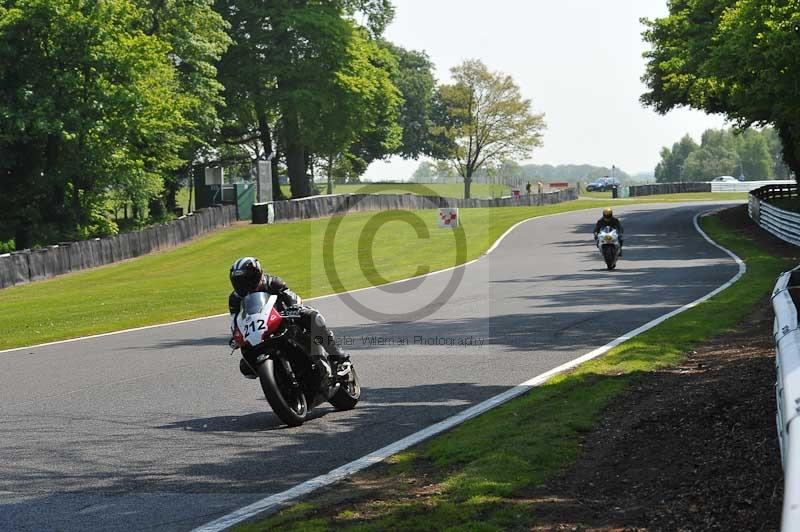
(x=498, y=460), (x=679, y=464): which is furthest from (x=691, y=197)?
(x=679, y=464)

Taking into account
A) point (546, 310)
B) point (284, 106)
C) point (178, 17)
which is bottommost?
point (546, 310)

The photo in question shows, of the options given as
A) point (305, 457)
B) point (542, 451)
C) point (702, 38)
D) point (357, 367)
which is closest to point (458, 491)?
point (542, 451)

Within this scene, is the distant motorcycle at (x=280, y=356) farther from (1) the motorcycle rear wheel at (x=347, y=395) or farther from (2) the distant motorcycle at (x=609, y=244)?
(2) the distant motorcycle at (x=609, y=244)

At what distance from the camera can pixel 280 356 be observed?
987cm

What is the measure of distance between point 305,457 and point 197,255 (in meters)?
36.5

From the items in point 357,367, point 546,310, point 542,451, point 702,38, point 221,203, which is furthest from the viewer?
point 221,203

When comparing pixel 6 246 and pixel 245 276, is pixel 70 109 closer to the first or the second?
pixel 6 246

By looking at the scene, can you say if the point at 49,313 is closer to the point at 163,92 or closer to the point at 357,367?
the point at 357,367

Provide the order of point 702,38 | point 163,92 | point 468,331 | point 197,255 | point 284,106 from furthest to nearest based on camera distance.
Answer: point 284,106 < point 163,92 < point 702,38 < point 197,255 < point 468,331

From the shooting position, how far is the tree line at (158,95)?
4725cm

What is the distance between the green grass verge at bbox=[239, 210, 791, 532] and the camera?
650 cm

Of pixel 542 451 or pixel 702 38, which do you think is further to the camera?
pixel 702 38

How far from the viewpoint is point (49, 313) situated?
25.7 m

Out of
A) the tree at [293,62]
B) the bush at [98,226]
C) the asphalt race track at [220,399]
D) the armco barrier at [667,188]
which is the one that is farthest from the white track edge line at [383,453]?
the armco barrier at [667,188]
